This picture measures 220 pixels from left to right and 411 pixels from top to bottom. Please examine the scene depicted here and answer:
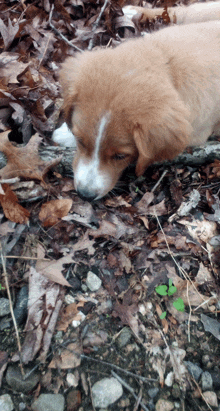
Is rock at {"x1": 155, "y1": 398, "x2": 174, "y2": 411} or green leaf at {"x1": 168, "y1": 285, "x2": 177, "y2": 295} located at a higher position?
green leaf at {"x1": 168, "y1": 285, "x2": 177, "y2": 295}

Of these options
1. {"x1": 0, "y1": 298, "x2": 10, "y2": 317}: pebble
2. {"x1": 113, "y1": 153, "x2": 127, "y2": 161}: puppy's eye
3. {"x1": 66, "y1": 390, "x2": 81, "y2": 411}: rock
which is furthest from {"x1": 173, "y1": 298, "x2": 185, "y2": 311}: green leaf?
{"x1": 113, "y1": 153, "x2": 127, "y2": 161}: puppy's eye

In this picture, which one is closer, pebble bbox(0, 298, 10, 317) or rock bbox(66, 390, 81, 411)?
rock bbox(66, 390, 81, 411)

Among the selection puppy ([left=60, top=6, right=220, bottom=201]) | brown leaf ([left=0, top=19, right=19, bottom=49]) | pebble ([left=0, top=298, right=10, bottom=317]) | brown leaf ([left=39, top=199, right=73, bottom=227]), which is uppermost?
brown leaf ([left=0, top=19, right=19, bottom=49])

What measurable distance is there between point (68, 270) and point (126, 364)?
30.2 inches

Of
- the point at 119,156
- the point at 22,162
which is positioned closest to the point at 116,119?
the point at 119,156

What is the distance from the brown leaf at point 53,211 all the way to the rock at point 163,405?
146cm

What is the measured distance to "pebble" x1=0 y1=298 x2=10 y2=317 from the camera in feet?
6.13

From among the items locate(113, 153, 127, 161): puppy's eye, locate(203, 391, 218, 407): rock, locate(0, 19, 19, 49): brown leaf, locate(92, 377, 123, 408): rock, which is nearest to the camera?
locate(92, 377, 123, 408): rock

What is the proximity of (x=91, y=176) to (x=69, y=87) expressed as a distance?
89 centimetres

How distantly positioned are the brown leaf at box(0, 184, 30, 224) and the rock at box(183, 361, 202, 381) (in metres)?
1.60

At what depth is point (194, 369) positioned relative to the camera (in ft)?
6.27

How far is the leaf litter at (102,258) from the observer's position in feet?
6.11

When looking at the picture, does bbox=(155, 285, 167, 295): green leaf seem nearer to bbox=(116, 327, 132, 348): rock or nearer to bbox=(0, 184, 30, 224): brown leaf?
bbox=(116, 327, 132, 348): rock

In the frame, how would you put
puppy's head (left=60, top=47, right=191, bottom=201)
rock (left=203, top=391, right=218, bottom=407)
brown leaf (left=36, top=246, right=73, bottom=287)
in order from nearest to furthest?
rock (left=203, top=391, right=218, bottom=407) → brown leaf (left=36, top=246, right=73, bottom=287) → puppy's head (left=60, top=47, right=191, bottom=201)
